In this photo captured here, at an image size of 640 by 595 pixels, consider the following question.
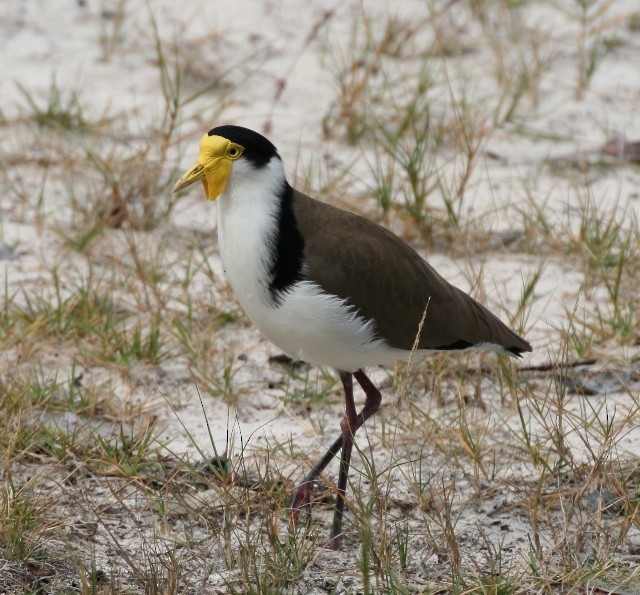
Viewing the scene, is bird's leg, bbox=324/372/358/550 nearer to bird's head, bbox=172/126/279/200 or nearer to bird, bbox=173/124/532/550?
bird, bbox=173/124/532/550

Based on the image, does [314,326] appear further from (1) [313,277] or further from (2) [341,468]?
(2) [341,468]

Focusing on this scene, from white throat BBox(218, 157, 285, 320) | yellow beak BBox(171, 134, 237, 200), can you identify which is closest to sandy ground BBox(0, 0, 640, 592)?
white throat BBox(218, 157, 285, 320)

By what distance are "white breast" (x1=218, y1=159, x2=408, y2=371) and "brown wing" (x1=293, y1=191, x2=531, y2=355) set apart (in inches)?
2.7

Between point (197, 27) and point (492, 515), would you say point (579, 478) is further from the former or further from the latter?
point (197, 27)

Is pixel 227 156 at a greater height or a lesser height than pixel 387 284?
greater

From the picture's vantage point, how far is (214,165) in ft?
11.9

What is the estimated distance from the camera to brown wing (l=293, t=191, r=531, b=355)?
3635 mm

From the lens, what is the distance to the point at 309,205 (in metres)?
3.73

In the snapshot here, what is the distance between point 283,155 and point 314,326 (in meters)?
2.69

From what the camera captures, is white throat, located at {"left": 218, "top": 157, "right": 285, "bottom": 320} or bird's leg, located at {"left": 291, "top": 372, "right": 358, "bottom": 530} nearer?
white throat, located at {"left": 218, "top": 157, "right": 285, "bottom": 320}

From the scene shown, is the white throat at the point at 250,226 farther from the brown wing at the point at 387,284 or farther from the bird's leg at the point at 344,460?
the bird's leg at the point at 344,460

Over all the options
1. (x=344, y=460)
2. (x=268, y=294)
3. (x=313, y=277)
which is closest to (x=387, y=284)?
(x=313, y=277)

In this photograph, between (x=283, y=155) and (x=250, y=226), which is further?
(x=283, y=155)

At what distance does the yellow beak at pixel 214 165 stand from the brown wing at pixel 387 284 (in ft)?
0.80
